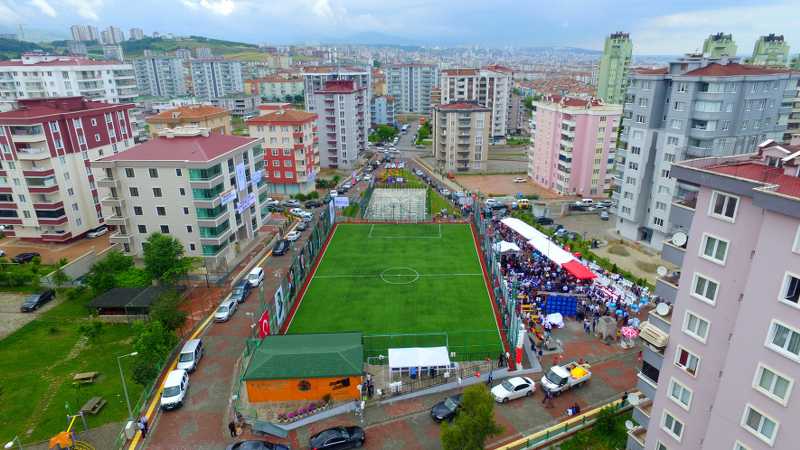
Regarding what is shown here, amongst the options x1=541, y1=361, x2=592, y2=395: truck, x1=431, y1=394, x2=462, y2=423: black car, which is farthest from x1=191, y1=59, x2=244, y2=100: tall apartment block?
x1=541, y1=361, x2=592, y2=395: truck

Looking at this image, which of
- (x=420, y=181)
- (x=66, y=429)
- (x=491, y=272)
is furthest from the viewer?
(x=420, y=181)

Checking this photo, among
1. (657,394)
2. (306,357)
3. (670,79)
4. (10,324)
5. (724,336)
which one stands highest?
(670,79)

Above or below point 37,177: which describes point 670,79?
above

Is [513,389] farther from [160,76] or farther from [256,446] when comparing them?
[160,76]

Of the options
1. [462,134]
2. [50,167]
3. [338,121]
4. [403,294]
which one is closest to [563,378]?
[403,294]

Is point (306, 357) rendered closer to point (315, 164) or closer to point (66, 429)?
point (66, 429)

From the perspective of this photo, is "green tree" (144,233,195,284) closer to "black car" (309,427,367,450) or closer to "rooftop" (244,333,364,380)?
"rooftop" (244,333,364,380)

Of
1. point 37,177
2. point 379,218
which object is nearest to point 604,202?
point 379,218
